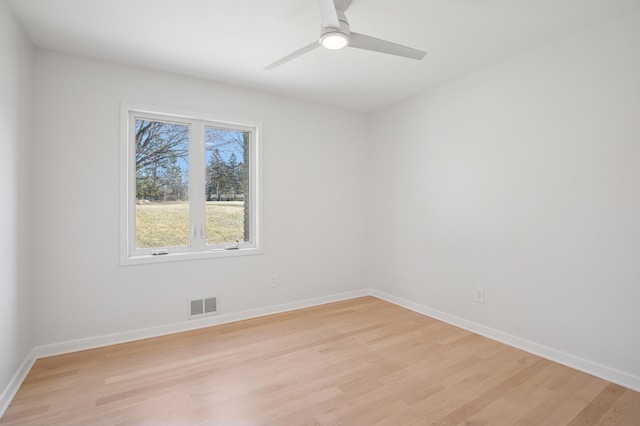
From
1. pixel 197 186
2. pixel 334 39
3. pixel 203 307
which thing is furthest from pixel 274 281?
pixel 334 39

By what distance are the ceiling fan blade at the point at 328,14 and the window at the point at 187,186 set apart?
1.89 m

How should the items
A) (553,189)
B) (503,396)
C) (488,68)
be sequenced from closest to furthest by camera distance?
(503,396) → (553,189) → (488,68)

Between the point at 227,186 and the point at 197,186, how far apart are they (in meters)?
0.33

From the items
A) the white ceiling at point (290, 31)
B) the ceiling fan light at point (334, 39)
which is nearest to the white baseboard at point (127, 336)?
the white ceiling at point (290, 31)

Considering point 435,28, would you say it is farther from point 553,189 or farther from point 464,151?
point 553,189

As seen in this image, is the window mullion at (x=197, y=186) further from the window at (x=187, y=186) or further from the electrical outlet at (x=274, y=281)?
the electrical outlet at (x=274, y=281)

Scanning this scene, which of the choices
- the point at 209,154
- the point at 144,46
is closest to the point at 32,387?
→ the point at 209,154

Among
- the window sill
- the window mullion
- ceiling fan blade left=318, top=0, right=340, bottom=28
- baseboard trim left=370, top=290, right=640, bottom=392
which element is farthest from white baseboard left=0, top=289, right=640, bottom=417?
ceiling fan blade left=318, top=0, right=340, bottom=28

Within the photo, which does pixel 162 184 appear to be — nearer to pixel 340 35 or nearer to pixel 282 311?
pixel 282 311

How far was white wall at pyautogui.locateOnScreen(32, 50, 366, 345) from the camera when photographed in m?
2.61

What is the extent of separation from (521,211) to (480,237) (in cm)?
45

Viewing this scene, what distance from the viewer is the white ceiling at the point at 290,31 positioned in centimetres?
207

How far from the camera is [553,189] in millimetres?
2539

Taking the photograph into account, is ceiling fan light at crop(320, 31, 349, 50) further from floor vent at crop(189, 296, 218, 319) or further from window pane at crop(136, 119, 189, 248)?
floor vent at crop(189, 296, 218, 319)
